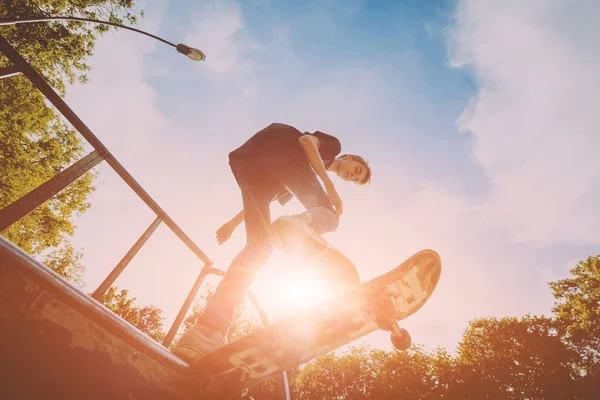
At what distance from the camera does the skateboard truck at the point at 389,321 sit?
58.3 inches

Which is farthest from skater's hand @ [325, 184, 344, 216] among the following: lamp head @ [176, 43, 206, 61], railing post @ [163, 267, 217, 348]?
lamp head @ [176, 43, 206, 61]

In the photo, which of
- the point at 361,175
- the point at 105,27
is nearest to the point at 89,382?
the point at 361,175

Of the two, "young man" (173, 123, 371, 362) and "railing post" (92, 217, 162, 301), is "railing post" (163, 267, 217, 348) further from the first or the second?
"young man" (173, 123, 371, 362)

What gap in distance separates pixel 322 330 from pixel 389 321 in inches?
15.0

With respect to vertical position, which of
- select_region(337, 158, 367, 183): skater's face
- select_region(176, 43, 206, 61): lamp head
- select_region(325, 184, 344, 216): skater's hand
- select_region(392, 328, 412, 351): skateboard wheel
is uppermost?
select_region(176, 43, 206, 61): lamp head

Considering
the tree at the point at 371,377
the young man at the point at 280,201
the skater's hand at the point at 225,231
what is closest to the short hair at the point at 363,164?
the young man at the point at 280,201

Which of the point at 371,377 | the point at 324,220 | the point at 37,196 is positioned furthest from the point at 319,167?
the point at 371,377

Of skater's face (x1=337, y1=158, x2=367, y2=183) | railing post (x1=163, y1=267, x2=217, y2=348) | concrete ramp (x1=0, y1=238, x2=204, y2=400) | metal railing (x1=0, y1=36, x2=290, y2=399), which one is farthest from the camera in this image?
railing post (x1=163, y1=267, x2=217, y2=348)

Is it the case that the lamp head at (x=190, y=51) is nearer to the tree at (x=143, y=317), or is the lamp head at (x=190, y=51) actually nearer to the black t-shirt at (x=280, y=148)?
the black t-shirt at (x=280, y=148)

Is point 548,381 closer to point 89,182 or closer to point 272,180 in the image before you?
point 272,180

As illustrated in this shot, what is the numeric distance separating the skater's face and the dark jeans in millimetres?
646

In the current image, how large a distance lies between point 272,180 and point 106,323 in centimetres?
180

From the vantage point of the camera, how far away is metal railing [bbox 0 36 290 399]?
1.53m

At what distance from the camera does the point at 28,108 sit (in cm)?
1714
